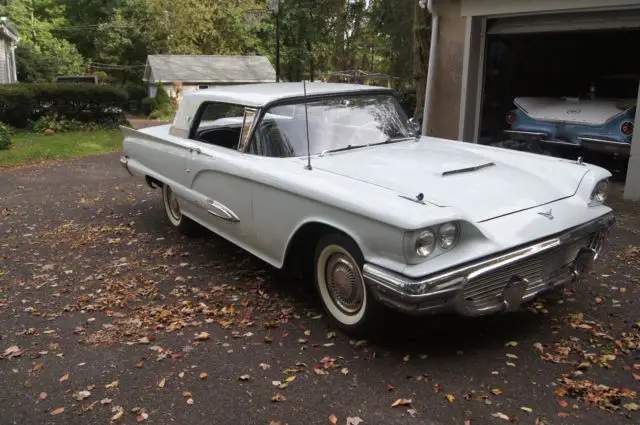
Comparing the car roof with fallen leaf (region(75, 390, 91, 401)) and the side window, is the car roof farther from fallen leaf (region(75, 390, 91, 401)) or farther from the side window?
fallen leaf (region(75, 390, 91, 401))

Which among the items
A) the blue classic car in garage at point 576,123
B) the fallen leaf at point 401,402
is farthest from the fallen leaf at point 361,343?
the blue classic car in garage at point 576,123

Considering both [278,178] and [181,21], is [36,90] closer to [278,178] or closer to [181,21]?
[278,178]

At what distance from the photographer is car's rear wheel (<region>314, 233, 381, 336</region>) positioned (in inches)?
141

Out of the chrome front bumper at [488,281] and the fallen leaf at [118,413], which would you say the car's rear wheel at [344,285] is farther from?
the fallen leaf at [118,413]

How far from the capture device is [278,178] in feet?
13.4

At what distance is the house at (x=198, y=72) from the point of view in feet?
113

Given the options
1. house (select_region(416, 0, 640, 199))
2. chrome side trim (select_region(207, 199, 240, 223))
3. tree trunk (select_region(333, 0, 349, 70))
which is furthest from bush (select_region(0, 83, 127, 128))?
tree trunk (select_region(333, 0, 349, 70))

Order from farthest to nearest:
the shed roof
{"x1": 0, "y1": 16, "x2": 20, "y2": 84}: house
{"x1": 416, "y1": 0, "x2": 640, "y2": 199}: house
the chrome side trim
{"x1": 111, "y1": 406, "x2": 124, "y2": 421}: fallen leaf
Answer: the shed roof → {"x1": 0, "y1": 16, "x2": 20, "y2": 84}: house → {"x1": 416, "y1": 0, "x2": 640, "y2": 199}: house → the chrome side trim → {"x1": 111, "y1": 406, "x2": 124, "y2": 421}: fallen leaf

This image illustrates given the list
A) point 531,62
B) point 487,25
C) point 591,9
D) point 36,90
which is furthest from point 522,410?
point 36,90

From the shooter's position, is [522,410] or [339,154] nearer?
[522,410]

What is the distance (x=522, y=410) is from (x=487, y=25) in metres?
7.72

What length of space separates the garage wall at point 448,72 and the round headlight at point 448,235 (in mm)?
6789

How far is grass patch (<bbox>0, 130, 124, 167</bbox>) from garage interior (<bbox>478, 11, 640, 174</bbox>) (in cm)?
956

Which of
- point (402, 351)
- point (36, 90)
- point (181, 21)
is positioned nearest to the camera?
point (402, 351)
